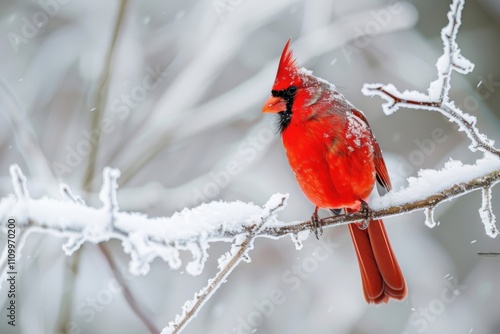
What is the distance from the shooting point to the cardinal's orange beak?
191cm

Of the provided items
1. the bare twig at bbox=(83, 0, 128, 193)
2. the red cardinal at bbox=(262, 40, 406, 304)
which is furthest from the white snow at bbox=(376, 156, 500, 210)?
the bare twig at bbox=(83, 0, 128, 193)

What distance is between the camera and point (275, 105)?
6.28 feet

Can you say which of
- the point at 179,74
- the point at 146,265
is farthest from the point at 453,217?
→ the point at 146,265

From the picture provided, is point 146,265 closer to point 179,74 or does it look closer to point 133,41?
point 179,74

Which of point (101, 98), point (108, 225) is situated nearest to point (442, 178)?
point (108, 225)

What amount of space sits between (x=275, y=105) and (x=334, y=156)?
289mm

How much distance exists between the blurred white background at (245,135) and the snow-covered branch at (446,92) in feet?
6.72

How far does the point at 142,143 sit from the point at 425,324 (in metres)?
2.37

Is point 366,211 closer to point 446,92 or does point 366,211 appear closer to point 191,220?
point 446,92

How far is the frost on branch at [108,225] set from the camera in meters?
1.03

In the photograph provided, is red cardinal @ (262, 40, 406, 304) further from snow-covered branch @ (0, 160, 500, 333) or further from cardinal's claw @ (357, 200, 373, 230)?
snow-covered branch @ (0, 160, 500, 333)

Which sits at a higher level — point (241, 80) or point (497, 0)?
point (497, 0)

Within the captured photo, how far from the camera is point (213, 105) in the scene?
3607mm

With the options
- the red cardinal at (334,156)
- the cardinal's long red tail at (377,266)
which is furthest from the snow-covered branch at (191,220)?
the cardinal's long red tail at (377,266)
